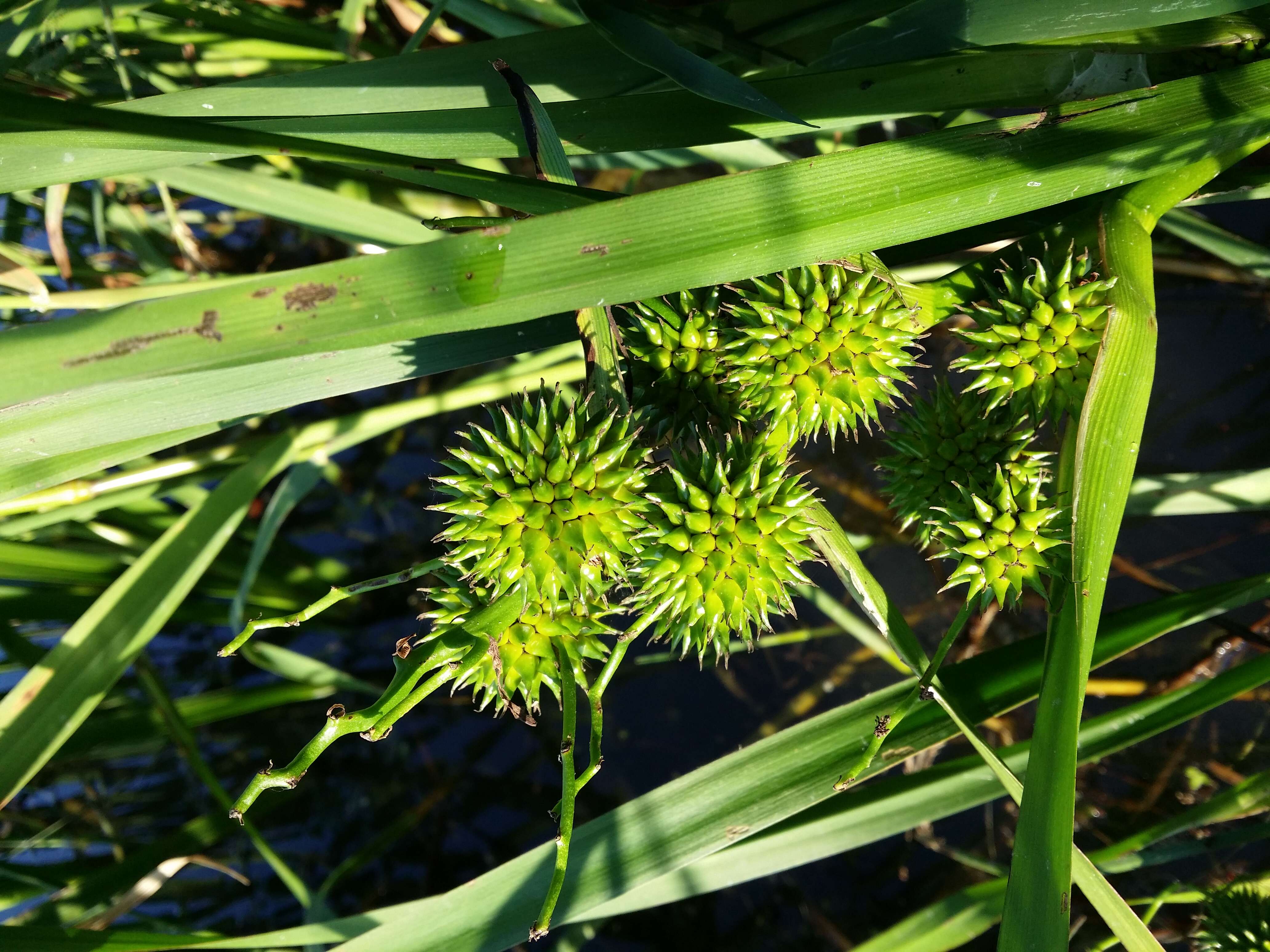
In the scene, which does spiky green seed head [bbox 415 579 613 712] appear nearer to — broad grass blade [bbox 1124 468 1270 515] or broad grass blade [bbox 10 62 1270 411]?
broad grass blade [bbox 10 62 1270 411]

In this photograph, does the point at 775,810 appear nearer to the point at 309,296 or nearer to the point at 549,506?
the point at 549,506

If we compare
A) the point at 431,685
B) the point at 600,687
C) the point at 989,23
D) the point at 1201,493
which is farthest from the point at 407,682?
the point at 1201,493

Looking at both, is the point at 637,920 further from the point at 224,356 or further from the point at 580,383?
the point at 224,356

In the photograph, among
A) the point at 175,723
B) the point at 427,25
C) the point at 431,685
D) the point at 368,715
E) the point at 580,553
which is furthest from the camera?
the point at 175,723

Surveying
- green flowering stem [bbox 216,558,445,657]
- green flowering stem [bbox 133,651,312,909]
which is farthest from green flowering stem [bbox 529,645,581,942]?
green flowering stem [bbox 133,651,312,909]

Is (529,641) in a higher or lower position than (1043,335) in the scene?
lower

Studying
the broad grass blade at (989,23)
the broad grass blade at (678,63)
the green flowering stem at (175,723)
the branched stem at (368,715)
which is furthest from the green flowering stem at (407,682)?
the green flowering stem at (175,723)

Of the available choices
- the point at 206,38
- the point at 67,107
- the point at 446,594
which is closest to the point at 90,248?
the point at 206,38
